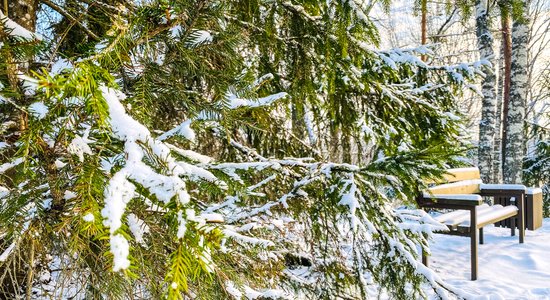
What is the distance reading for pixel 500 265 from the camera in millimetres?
4570

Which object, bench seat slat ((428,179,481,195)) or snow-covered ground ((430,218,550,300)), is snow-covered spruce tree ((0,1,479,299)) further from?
bench seat slat ((428,179,481,195))

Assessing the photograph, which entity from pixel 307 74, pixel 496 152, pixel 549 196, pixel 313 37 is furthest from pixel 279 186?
pixel 549 196

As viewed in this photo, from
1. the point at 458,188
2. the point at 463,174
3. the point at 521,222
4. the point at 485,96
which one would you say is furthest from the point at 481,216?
the point at 485,96

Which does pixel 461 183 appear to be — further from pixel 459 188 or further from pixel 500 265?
pixel 500 265

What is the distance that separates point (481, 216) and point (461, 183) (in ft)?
2.89

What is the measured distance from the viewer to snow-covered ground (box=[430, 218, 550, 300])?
3816 millimetres

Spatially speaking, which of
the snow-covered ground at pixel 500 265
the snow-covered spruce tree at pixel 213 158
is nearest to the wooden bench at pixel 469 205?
the snow-covered ground at pixel 500 265

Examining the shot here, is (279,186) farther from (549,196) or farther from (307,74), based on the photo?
(549,196)

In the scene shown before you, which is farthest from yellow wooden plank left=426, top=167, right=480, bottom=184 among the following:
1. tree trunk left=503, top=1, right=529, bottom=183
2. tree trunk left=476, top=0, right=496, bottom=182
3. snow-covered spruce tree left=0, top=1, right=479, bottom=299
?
snow-covered spruce tree left=0, top=1, right=479, bottom=299

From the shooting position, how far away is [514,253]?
16.2 ft

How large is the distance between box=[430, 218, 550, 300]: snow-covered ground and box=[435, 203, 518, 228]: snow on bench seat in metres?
0.48

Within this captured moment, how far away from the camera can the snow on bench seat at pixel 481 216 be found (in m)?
4.27

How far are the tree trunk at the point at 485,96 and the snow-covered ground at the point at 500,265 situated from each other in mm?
1735

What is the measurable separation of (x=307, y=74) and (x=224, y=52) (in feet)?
3.86
